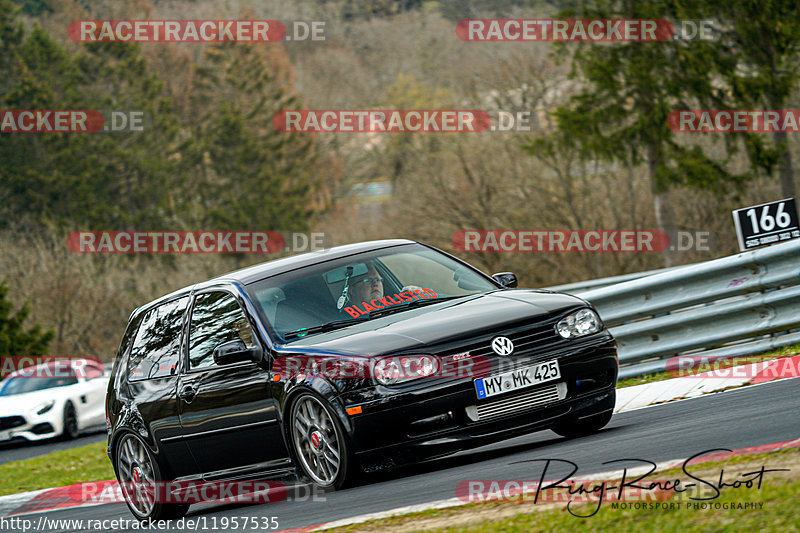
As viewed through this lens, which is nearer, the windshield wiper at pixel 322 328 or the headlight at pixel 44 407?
the windshield wiper at pixel 322 328

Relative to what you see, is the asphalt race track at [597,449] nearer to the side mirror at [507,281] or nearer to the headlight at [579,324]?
the headlight at [579,324]

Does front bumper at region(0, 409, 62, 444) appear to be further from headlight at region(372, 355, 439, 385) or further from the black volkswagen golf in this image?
headlight at region(372, 355, 439, 385)

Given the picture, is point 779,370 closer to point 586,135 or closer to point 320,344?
point 320,344

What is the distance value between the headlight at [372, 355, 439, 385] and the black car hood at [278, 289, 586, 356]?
2.4 inches

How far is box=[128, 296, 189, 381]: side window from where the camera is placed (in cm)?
873

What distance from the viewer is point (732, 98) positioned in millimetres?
36062

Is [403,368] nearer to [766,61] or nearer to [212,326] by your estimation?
[212,326]

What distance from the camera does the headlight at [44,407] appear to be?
22.2m

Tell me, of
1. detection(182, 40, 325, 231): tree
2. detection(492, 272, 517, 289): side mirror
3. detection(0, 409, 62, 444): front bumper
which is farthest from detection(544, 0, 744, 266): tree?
detection(182, 40, 325, 231): tree

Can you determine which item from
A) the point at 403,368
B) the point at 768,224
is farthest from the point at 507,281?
the point at 768,224

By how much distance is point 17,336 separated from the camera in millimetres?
35156

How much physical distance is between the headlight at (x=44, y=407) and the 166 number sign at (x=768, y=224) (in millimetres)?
15577

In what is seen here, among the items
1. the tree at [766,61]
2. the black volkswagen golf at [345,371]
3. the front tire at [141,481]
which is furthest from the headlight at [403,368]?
the tree at [766,61]

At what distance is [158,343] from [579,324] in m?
3.31
